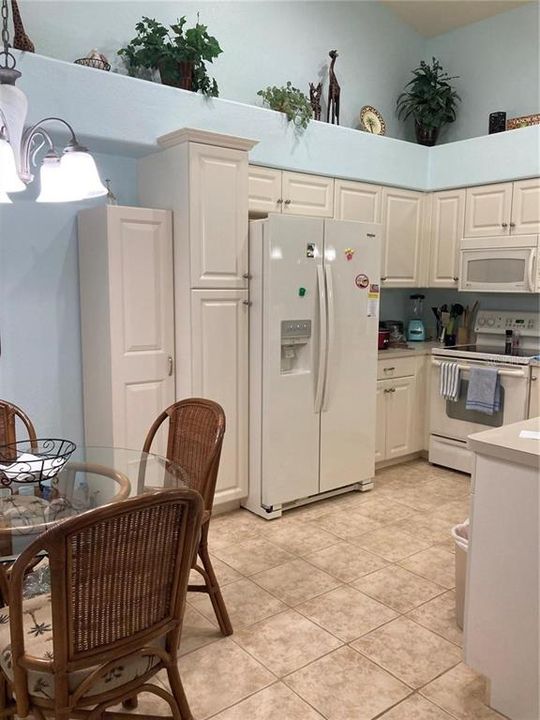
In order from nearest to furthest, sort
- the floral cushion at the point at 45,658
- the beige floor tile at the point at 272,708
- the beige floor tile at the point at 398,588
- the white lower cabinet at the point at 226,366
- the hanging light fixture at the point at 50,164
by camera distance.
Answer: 1. the floral cushion at the point at 45,658
2. the hanging light fixture at the point at 50,164
3. the beige floor tile at the point at 272,708
4. the beige floor tile at the point at 398,588
5. the white lower cabinet at the point at 226,366

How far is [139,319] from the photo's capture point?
3.26 m

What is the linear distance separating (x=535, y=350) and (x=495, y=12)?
108 inches

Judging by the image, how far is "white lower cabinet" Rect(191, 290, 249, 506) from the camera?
3.34 metres

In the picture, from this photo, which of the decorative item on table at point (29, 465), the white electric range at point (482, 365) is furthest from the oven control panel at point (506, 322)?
the decorative item on table at point (29, 465)

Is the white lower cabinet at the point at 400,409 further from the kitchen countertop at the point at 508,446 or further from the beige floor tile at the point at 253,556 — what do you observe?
the kitchen countertop at the point at 508,446

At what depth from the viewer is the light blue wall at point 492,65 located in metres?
4.57

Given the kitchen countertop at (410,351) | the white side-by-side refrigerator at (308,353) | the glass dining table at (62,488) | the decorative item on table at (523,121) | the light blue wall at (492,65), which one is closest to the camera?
the glass dining table at (62,488)

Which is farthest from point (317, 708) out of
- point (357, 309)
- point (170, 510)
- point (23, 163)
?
point (357, 309)

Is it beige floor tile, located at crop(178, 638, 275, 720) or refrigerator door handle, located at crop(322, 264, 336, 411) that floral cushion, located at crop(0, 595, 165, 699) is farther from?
refrigerator door handle, located at crop(322, 264, 336, 411)

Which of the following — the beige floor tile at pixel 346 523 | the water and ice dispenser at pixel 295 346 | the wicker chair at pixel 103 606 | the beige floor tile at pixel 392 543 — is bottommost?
the beige floor tile at pixel 392 543

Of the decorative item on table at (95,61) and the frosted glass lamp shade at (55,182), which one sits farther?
the decorative item on table at (95,61)

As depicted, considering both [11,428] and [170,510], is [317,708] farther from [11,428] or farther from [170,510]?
[11,428]

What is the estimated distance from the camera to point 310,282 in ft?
11.6

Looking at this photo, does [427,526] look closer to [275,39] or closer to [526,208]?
[526,208]
